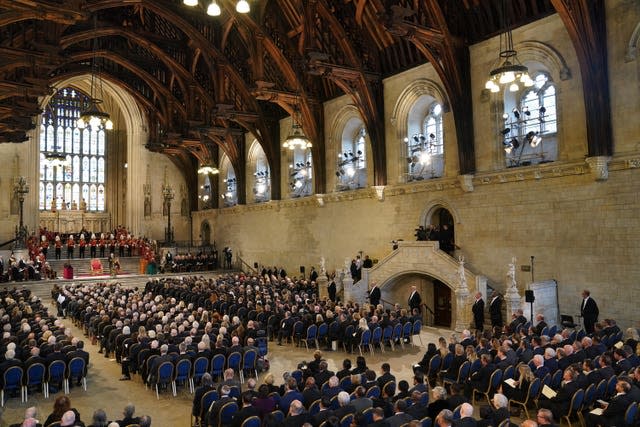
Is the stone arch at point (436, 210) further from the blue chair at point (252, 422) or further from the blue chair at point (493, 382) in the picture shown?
the blue chair at point (252, 422)

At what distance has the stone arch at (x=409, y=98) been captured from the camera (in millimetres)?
20031

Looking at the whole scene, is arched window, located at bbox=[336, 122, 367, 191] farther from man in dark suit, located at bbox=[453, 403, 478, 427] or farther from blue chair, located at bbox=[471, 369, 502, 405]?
man in dark suit, located at bbox=[453, 403, 478, 427]

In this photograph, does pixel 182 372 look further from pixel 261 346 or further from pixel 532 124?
pixel 532 124

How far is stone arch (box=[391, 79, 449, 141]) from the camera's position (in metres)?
20.0

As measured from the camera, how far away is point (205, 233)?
129ft

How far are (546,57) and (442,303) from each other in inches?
396

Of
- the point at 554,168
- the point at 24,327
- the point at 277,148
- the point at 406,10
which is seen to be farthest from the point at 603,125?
the point at 277,148

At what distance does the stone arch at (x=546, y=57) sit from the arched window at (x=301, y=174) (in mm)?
13926

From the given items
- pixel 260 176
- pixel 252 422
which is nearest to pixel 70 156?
pixel 260 176

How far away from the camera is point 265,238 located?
31328 mm

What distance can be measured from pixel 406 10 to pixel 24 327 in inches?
566

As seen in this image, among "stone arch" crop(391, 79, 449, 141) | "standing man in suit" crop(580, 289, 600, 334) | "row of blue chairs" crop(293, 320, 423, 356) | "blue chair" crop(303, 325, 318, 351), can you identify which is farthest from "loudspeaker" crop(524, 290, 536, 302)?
"stone arch" crop(391, 79, 449, 141)

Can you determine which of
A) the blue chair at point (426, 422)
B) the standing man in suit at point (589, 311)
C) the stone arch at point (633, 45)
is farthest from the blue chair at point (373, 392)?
the stone arch at point (633, 45)

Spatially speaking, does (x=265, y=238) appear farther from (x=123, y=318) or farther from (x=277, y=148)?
(x=123, y=318)
